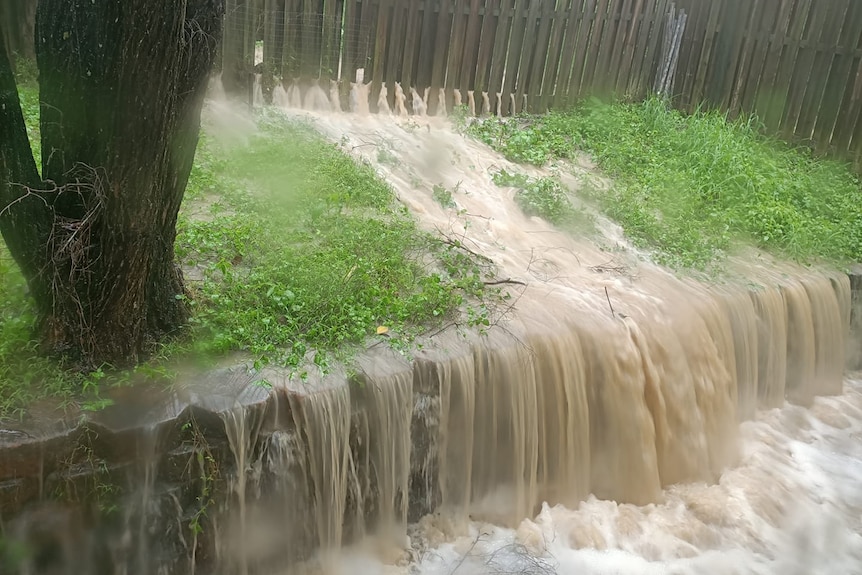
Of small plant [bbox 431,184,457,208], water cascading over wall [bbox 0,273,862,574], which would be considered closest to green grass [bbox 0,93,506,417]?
water cascading over wall [bbox 0,273,862,574]

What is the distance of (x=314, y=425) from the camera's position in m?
4.29

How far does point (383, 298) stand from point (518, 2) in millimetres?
5450

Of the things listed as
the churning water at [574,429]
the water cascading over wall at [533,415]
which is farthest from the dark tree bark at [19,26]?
the water cascading over wall at [533,415]

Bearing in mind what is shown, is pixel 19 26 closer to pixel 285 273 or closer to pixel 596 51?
pixel 285 273

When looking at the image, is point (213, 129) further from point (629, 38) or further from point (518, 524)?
point (629, 38)

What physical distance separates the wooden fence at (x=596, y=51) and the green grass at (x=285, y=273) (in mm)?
1427

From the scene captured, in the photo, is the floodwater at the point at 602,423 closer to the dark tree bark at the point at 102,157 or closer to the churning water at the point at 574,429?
the churning water at the point at 574,429

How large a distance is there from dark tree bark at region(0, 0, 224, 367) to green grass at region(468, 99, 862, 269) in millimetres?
4941

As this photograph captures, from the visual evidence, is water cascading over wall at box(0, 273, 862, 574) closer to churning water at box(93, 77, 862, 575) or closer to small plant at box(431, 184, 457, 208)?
churning water at box(93, 77, 862, 575)

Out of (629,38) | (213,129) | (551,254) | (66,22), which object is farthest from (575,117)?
(66,22)

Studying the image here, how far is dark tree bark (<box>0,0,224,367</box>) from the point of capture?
3.42 metres

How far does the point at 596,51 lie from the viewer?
9859 millimetres

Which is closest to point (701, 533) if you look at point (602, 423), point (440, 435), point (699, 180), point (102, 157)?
point (602, 423)

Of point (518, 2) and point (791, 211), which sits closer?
point (791, 211)
